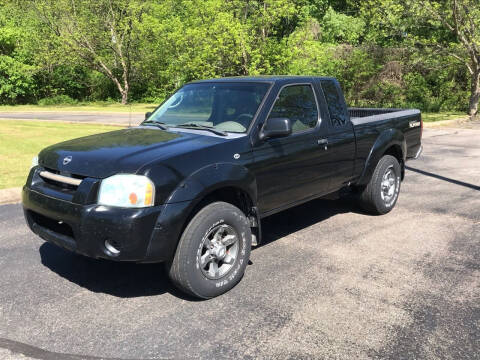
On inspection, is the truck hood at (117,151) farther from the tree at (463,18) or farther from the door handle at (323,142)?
the tree at (463,18)

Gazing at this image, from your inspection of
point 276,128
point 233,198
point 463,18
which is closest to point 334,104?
point 276,128

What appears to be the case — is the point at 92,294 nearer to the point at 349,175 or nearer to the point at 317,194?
the point at 317,194

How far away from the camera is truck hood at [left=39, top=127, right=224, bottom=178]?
3455 millimetres

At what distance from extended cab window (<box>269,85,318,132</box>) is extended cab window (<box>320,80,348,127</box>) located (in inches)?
10.1

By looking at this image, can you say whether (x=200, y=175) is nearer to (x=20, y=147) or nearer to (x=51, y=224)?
(x=51, y=224)

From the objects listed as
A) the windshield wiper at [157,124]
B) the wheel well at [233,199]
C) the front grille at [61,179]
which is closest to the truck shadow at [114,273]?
the wheel well at [233,199]

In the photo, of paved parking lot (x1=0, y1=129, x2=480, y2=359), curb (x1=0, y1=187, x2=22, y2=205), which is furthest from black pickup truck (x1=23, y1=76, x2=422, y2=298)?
curb (x1=0, y1=187, x2=22, y2=205)

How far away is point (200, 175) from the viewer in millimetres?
3551

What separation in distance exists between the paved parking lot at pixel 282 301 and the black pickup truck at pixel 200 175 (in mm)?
421

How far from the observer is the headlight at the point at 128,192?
3285 millimetres

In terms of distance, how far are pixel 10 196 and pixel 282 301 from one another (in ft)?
17.6

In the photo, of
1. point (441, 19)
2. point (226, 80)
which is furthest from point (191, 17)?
point (226, 80)

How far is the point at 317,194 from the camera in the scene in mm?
4969

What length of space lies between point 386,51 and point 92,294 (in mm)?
23707
